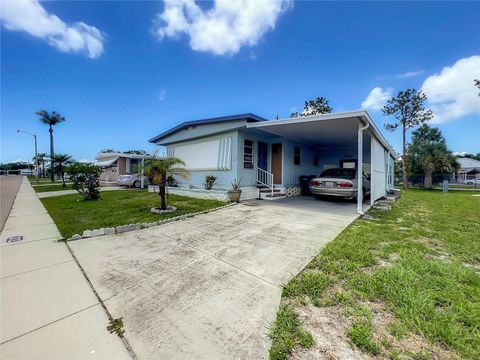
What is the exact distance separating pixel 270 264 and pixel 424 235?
152 inches

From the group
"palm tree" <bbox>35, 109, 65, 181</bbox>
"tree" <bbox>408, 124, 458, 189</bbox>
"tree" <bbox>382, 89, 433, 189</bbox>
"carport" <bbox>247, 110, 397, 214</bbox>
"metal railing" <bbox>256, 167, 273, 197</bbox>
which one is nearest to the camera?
"carport" <bbox>247, 110, 397, 214</bbox>

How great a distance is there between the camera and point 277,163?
37.3 ft

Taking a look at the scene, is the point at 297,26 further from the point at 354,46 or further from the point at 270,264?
the point at 270,264

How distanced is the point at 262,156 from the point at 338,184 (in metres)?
4.12

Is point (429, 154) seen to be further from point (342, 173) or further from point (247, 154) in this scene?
point (247, 154)

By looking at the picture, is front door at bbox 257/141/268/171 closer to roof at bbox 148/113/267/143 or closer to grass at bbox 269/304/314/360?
roof at bbox 148/113/267/143

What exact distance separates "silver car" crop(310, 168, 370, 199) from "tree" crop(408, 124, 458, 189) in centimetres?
2092

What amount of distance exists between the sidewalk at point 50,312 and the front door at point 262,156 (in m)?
8.72

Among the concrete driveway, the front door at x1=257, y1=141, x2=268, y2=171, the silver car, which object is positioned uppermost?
the front door at x1=257, y1=141, x2=268, y2=171

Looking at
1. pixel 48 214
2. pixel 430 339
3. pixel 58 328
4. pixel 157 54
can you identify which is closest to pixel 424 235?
pixel 430 339

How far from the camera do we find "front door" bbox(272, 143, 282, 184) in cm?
1123

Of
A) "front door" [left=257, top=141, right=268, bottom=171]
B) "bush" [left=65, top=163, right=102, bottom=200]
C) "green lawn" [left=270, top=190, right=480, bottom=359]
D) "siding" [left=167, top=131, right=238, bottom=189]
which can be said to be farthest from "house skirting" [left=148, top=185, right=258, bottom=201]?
"green lawn" [left=270, top=190, right=480, bottom=359]

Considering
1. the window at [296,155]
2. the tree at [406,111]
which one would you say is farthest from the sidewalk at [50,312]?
the tree at [406,111]

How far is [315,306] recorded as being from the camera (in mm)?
2277
